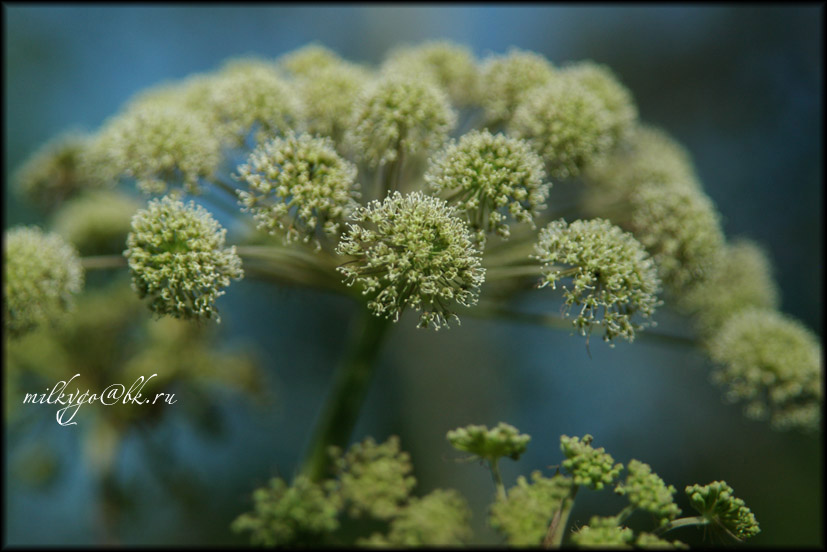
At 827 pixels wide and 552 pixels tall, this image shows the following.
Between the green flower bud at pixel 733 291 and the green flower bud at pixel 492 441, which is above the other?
the green flower bud at pixel 733 291

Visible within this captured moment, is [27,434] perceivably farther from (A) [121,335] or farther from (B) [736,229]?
(B) [736,229]

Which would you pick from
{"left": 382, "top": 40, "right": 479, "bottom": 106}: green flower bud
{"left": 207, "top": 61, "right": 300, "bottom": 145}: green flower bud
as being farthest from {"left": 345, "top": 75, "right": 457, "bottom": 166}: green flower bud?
{"left": 382, "top": 40, "right": 479, "bottom": 106}: green flower bud

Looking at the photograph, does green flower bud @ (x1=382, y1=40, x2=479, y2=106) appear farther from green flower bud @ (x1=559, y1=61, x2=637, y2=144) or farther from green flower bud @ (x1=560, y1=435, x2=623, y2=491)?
green flower bud @ (x1=560, y1=435, x2=623, y2=491)

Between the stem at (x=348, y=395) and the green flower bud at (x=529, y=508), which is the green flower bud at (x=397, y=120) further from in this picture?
the green flower bud at (x=529, y=508)

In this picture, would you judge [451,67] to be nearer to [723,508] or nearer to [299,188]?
[299,188]

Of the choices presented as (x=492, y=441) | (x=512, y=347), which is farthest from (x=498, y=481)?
(x=512, y=347)

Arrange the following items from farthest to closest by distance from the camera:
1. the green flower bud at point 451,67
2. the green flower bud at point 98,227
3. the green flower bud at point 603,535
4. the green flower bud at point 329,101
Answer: the green flower bud at point 98,227 < the green flower bud at point 451,67 < the green flower bud at point 329,101 < the green flower bud at point 603,535

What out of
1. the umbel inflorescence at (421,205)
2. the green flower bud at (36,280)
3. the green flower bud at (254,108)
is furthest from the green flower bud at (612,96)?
the green flower bud at (36,280)
